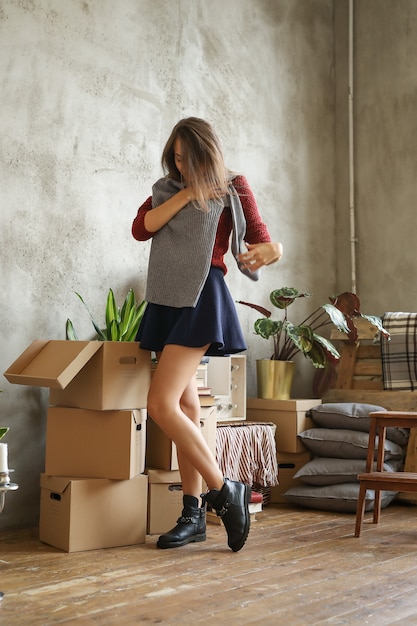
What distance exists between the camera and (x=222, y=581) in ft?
7.39

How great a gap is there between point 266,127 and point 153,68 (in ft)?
2.96

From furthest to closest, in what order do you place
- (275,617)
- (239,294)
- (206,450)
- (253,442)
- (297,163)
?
(297,163), (239,294), (253,442), (206,450), (275,617)

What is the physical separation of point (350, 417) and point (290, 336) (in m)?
0.50

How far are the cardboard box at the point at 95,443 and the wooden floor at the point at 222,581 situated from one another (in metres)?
0.29

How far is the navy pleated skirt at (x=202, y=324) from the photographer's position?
8.57 feet

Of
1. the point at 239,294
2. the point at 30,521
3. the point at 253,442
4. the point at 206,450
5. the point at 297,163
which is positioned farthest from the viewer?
the point at 297,163

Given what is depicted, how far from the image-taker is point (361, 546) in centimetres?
276

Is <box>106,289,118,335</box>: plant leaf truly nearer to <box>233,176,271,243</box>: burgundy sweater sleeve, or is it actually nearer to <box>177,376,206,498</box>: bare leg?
<box>177,376,206,498</box>: bare leg


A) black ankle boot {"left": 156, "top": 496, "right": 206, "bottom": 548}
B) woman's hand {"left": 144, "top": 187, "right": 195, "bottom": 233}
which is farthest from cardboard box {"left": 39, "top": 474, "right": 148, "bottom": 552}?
woman's hand {"left": 144, "top": 187, "right": 195, "bottom": 233}

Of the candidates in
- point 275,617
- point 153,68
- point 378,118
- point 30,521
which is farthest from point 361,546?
point 378,118

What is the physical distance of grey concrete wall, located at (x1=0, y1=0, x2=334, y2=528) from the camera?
3189 mm

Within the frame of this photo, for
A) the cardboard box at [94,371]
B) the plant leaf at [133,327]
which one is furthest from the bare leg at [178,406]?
the plant leaf at [133,327]

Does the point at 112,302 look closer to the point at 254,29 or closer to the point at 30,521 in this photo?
the point at 30,521

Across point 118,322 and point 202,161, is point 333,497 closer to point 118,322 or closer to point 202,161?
point 118,322
